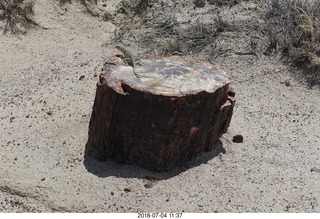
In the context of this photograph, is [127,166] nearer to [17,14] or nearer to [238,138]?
[238,138]

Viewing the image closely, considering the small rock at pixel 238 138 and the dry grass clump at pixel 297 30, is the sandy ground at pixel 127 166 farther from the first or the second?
the dry grass clump at pixel 297 30

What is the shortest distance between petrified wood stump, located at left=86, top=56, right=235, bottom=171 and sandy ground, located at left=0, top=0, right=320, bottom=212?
0.11 metres

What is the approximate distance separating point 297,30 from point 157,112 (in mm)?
2351

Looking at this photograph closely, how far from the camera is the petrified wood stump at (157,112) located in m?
3.63

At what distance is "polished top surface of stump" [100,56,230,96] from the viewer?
365cm

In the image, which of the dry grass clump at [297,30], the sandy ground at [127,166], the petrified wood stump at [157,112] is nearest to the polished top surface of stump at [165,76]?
the petrified wood stump at [157,112]

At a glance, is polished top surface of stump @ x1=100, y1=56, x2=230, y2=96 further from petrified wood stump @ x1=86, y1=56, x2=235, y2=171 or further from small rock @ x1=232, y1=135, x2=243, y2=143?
small rock @ x1=232, y1=135, x2=243, y2=143

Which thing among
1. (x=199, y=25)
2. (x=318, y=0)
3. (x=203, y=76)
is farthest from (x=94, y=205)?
(x=318, y=0)

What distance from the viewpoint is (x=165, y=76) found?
381 centimetres

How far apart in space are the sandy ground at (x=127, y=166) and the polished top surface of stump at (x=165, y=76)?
0.56 m

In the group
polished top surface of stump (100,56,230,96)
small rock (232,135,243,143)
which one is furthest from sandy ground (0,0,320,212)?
polished top surface of stump (100,56,230,96)

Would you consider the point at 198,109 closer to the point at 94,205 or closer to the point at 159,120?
the point at 159,120
